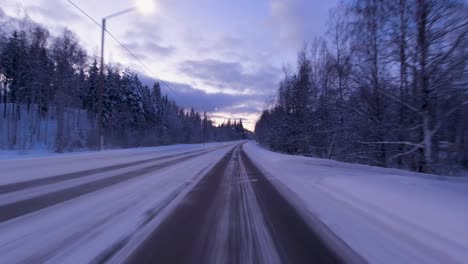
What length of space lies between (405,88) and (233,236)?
12768 mm

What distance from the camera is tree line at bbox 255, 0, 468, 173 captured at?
1193 cm

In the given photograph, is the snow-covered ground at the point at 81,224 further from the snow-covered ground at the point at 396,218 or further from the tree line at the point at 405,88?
the tree line at the point at 405,88

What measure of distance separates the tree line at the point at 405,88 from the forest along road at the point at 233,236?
9.27 meters

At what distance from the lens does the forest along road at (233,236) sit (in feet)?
12.5

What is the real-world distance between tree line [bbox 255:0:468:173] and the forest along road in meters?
9.27

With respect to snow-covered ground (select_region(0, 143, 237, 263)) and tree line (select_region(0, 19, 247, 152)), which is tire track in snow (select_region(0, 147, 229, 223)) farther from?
tree line (select_region(0, 19, 247, 152))

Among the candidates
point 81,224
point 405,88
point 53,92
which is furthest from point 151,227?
point 53,92

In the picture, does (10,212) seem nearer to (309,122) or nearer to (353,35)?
(353,35)

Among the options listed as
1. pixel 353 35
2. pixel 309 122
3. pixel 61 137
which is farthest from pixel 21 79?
pixel 353 35

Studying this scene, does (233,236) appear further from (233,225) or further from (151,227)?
(151,227)

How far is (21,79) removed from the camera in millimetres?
47250

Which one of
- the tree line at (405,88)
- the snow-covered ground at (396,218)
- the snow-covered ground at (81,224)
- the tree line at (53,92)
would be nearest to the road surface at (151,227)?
the snow-covered ground at (81,224)

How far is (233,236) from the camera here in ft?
15.4

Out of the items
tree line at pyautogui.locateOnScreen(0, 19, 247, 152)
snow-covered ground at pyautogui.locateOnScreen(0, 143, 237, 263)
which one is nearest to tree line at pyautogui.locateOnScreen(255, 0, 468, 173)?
snow-covered ground at pyautogui.locateOnScreen(0, 143, 237, 263)
